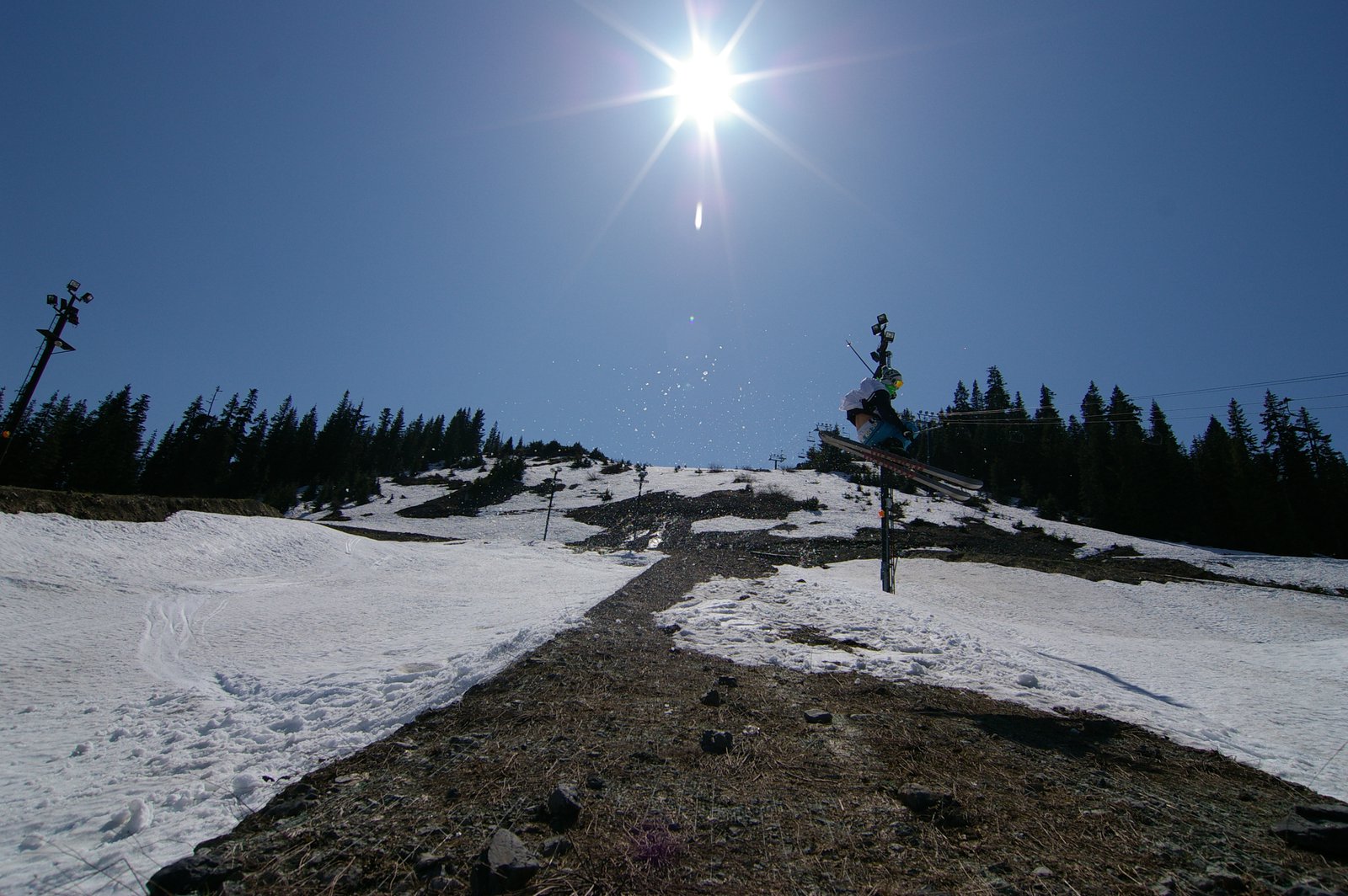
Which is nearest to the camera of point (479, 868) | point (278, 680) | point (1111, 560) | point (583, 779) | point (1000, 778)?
point (479, 868)

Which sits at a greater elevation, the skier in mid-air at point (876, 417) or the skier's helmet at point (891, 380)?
the skier's helmet at point (891, 380)

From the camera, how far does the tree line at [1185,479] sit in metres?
47.0

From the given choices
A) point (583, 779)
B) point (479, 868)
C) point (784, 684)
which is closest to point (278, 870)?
point (479, 868)

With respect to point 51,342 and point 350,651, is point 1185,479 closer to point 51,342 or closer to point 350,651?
point 350,651

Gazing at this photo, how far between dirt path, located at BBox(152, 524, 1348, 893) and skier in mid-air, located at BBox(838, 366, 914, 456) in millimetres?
8661

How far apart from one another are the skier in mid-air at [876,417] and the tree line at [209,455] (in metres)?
59.8

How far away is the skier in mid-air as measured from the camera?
13422 millimetres

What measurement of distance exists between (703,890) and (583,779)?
1354 millimetres

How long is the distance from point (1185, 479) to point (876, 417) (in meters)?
61.0

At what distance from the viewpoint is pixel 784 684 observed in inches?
246

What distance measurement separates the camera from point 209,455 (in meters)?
68.4

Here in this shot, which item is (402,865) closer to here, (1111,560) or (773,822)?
(773,822)

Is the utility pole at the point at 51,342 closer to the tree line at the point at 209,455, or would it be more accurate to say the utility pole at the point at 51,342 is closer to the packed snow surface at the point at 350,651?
the packed snow surface at the point at 350,651

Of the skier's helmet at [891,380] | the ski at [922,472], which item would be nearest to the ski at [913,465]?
the ski at [922,472]
